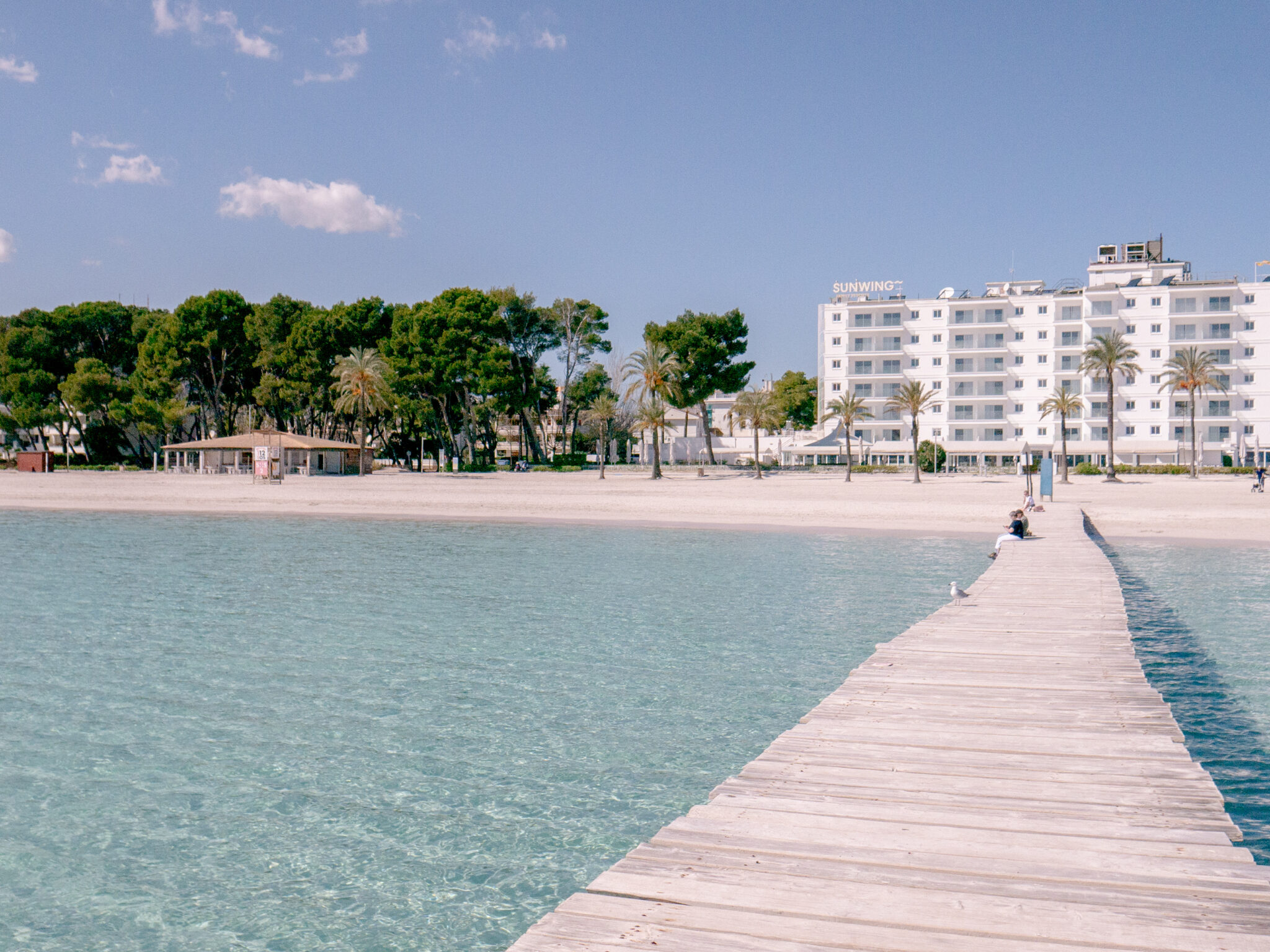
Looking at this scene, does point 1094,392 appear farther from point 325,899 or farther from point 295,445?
point 325,899

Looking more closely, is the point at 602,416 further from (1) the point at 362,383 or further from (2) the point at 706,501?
(2) the point at 706,501

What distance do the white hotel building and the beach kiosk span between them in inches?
1842

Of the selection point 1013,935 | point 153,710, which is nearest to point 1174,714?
point 1013,935

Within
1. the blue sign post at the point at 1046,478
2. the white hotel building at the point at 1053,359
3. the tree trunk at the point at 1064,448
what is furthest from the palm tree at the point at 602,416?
the tree trunk at the point at 1064,448

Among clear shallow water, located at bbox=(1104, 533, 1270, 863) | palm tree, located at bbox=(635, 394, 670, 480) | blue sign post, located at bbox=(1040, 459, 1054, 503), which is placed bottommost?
clear shallow water, located at bbox=(1104, 533, 1270, 863)

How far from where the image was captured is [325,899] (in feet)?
19.8

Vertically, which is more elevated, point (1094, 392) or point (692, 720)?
point (1094, 392)

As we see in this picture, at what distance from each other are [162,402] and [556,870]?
7807 centimetres

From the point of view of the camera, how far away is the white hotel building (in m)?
83.9

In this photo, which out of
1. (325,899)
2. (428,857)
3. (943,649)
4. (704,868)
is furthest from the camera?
(943,649)

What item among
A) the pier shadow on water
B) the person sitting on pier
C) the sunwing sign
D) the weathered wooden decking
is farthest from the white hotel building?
the weathered wooden decking

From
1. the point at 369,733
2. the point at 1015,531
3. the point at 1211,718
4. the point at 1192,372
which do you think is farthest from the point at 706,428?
the point at 369,733

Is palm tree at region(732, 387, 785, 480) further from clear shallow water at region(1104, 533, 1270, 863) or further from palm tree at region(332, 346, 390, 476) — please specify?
clear shallow water at region(1104, 533, 1270, 863)

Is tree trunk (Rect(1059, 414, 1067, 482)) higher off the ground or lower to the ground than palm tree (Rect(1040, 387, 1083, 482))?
lower
